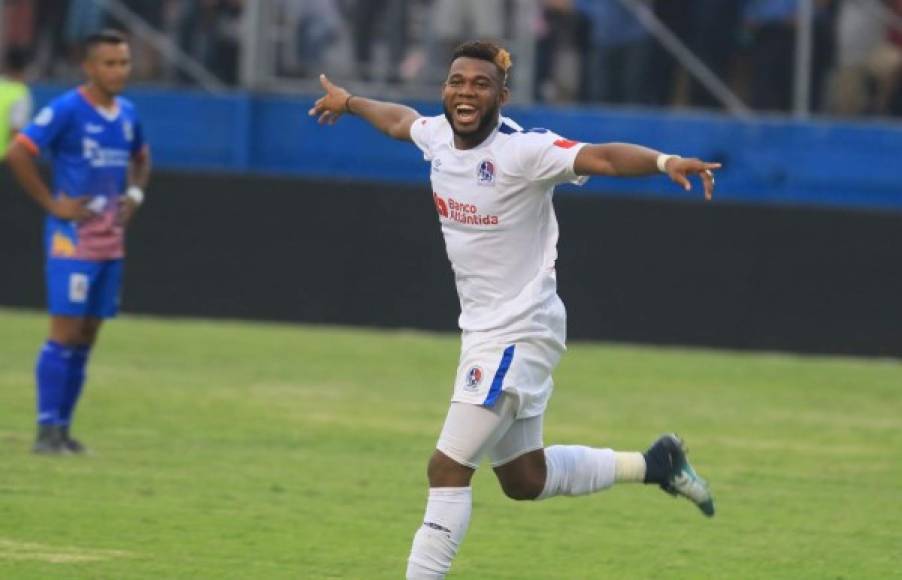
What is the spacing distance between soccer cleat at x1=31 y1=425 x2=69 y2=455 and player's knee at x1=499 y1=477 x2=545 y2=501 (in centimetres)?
443

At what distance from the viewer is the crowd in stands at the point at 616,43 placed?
19922 millimetres

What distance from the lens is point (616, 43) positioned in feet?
67.4

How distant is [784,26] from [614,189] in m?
2.36

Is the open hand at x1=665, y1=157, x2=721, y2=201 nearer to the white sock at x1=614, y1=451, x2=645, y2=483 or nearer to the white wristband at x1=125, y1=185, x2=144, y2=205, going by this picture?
A: the white sock at x1=614, y1=451, x2=645, y2=483

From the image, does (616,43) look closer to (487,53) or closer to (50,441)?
(50,441)

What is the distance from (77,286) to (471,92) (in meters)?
4.75

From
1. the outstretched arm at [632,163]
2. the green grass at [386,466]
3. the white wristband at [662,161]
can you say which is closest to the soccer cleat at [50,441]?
the green grass at [386,466]

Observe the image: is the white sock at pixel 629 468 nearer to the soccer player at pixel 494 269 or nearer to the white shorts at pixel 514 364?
the soccer player at pixel 494 269

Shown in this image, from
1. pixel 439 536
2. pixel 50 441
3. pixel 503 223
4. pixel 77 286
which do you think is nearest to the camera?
pixel 439 536

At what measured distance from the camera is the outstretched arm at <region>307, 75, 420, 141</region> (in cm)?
871

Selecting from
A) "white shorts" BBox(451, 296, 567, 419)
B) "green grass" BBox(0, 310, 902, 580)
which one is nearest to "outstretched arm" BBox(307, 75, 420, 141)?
"white shorts" BBox(451, 296, 567, 419)

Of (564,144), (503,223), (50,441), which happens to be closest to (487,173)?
(503,223)

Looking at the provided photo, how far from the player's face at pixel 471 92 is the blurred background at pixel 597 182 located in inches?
453

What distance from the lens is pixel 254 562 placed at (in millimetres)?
8836
